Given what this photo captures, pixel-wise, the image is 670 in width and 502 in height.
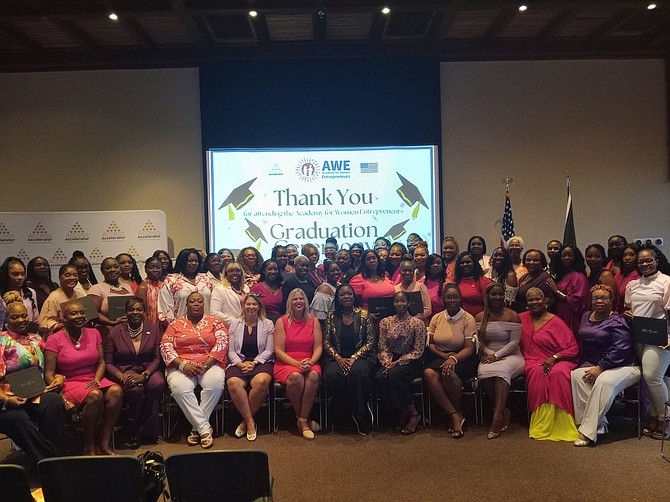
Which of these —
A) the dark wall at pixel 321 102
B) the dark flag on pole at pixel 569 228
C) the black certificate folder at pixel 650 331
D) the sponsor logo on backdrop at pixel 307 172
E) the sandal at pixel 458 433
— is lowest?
the sandal at pixel 458 433

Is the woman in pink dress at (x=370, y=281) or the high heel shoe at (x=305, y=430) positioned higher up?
the woman in pink dress at (x=370, y=281)

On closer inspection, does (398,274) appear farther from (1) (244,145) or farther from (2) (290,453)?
(1) (244,145)

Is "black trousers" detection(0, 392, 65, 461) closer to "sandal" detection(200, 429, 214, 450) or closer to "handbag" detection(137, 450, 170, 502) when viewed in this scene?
"sandal" detection(200, 429, 214, 450)

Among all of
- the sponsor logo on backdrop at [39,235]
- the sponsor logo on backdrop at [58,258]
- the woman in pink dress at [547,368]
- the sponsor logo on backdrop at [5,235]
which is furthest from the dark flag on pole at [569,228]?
the sponsor logo on backdrop at [5,235]

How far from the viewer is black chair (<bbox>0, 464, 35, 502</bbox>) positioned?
239 centimetres

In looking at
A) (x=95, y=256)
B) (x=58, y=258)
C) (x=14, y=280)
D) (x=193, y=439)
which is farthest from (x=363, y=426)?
(x=58, y=258)

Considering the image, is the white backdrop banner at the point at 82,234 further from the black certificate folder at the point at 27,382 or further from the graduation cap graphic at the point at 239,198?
the black certificate folder at the point at 27,382

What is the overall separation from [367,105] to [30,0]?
4.67 m

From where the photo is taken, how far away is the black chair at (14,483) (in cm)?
239

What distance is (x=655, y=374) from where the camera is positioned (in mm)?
4684

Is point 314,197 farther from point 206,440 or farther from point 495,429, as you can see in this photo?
point 495,429

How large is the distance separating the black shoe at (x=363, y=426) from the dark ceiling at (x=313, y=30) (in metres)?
5.11

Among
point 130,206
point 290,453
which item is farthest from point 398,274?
point 130,206

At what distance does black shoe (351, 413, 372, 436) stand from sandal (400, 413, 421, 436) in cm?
30
